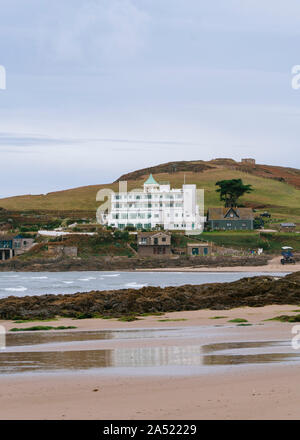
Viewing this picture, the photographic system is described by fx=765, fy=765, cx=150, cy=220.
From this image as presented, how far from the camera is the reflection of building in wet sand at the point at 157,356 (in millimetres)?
15508

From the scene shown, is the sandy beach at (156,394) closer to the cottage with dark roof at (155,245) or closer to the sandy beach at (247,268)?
the sandy beach at (247,268)

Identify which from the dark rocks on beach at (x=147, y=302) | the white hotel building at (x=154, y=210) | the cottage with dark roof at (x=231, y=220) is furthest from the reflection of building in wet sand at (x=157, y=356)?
the cottage with dark roof at (x=231, y=220)

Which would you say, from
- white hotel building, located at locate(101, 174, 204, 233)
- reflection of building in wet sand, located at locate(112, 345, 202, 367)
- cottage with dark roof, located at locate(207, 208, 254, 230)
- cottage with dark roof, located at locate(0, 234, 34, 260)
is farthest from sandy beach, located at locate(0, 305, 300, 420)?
cottage with dark roof, located at locate(207, 208, 254, 230)

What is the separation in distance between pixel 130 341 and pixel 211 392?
8.30 meters

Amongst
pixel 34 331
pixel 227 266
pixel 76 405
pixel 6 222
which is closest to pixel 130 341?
pixel 34 331

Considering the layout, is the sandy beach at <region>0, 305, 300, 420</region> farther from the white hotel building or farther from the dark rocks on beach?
the white hotel building

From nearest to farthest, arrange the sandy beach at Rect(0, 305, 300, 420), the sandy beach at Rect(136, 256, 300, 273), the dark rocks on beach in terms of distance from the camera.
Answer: the sandy beach at Rect(0, 305, 300, 420) < the dark rocks on beach < the sandy beach at Rect(136, 256, 300, 273)

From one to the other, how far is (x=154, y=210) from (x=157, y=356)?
101 metres

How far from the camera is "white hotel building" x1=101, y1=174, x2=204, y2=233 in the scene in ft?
379

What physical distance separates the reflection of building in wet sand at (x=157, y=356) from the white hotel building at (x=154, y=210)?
316 feet

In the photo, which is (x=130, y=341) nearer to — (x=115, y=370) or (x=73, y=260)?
(x=115, y=370)

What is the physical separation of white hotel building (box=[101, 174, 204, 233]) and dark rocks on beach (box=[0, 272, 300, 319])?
7990 centimetres

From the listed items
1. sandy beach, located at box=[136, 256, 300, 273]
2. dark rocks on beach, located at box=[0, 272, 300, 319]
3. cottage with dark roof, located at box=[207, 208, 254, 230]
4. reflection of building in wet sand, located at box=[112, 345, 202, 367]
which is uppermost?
cottage with dark roof, located at box=[207, 208, 254, 230]

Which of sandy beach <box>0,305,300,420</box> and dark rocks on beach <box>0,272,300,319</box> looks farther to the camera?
dark rocks on beach <box>0,272,300,319</box>
